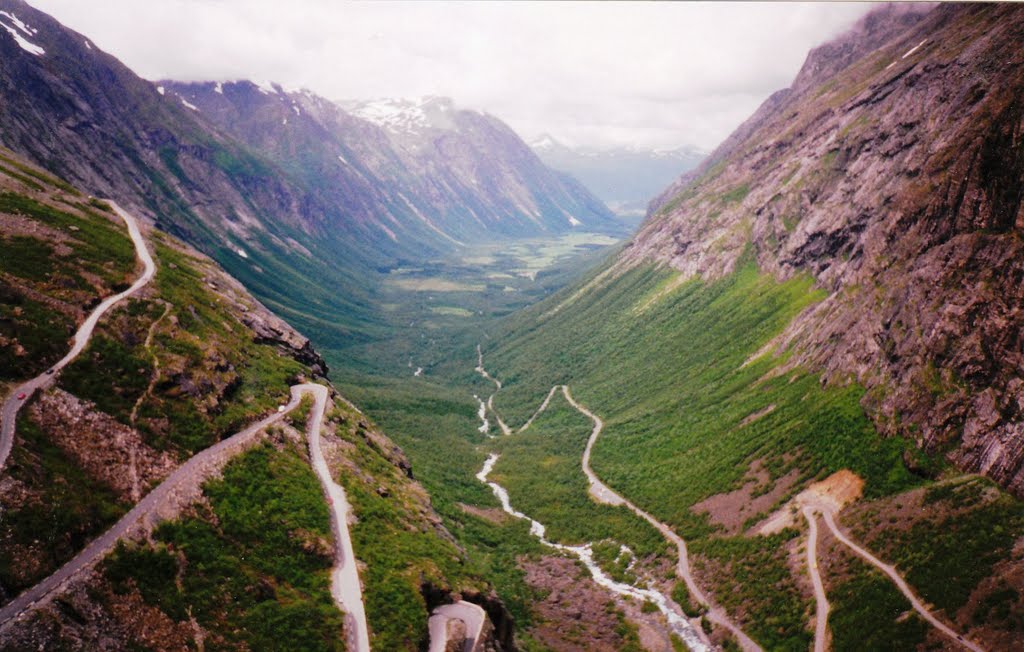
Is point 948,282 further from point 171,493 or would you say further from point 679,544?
point 171,493

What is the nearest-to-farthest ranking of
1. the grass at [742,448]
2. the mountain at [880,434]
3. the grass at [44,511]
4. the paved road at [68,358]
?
1. the grass at [44,511]
2. the paved road at [68,358]
3. the mountain at [880,434]
4. the grass at [742,448]

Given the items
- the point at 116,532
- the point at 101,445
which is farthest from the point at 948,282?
the point at 101,445

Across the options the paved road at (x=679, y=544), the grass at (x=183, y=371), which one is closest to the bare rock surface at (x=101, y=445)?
the grass at (x=183, y=371)

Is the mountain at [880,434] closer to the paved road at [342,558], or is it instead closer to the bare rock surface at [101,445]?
the paved road at [342,558]

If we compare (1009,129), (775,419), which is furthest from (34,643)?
(1009,129)

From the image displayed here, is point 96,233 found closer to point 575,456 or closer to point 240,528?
point 240,528
